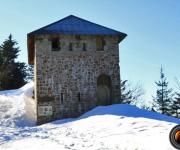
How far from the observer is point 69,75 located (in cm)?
2497

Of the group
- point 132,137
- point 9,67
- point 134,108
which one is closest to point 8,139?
point 132,137

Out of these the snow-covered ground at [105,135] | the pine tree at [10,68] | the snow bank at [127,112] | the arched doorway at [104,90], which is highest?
the pine tree at [10,68]

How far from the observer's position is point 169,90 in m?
46.4

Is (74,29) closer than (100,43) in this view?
Yes

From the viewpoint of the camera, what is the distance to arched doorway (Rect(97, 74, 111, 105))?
1026 inches

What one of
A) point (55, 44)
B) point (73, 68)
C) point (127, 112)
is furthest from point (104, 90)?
point (127, 112)

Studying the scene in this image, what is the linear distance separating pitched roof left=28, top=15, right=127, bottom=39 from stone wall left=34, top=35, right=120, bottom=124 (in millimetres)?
415

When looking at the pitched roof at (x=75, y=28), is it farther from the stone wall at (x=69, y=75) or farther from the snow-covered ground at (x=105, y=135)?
the snow-covered ground at (x=105, y=135)

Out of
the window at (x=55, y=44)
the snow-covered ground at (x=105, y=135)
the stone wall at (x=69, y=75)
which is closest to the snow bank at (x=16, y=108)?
the snow-covered ground at (x=105, y=135)

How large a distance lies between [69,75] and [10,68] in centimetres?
2243

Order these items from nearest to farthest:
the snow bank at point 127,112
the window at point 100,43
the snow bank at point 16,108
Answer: the snow bank at point 127,112, the snow bank at point 16,108, the window at point 100,43

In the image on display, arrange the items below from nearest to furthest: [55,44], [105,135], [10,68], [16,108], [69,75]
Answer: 1. [105,135]
2. [69,75]
3. [55,44]
4. [16,108]
5. [10,68]

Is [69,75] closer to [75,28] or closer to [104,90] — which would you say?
[104,90]

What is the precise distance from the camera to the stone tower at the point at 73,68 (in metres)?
24.6
